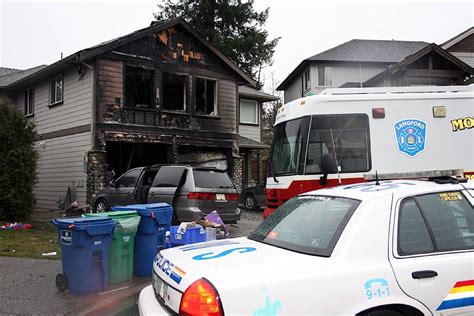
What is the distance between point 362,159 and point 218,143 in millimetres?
10303

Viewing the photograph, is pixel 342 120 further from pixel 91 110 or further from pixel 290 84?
pixel 290 84

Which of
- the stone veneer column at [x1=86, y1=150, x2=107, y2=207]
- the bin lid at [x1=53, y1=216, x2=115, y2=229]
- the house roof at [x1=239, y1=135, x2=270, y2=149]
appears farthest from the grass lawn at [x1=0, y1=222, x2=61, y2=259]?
the house roof at [x1=239, y1=135, x2=270, y2=149]

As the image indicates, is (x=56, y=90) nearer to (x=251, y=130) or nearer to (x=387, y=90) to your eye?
(x=251, y=130)

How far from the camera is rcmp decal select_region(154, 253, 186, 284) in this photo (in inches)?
119

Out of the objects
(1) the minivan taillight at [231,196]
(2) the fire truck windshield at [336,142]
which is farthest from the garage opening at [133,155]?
(2) the fire truck windshield at [336,142]

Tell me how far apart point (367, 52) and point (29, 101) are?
23686mm

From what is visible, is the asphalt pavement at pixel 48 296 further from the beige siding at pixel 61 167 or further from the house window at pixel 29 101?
the house window at pixel 29 101

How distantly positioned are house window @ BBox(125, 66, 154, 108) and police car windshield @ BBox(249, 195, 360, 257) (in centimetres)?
1237

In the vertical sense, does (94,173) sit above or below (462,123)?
below

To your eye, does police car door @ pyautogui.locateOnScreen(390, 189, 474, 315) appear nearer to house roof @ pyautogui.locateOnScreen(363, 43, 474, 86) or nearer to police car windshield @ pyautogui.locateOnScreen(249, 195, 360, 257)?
police car windshield @ pyautogui.locateOnScreen(249, 195, 360, 257)

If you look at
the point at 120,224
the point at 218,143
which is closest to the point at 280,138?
the point at 120,224

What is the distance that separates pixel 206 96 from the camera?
58.0 ft

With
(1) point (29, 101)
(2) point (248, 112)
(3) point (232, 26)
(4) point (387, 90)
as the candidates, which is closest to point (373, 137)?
(4) point (387, 90)

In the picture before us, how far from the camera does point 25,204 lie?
40.2ft
